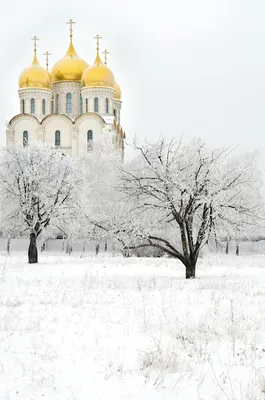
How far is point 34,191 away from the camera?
23250mm

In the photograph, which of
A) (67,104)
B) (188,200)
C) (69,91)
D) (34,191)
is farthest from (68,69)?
(188,200)

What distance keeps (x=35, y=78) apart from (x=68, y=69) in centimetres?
351

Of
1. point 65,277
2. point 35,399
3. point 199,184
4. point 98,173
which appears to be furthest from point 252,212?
point 98,173

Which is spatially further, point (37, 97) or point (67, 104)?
point (67, 104)

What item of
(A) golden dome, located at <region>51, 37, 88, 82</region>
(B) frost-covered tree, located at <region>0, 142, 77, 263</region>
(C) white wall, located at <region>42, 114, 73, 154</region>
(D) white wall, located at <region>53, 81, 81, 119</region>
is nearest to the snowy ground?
(B) frost-covered tree, located at <region>0, 142, 77, 263</region>

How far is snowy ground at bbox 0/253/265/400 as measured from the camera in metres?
5.05

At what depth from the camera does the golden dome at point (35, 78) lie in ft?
174

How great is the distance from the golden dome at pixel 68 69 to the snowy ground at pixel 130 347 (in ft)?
151

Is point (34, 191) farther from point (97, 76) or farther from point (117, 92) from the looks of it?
point (117, 92)

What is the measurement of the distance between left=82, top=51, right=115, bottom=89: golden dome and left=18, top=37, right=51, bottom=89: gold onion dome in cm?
403

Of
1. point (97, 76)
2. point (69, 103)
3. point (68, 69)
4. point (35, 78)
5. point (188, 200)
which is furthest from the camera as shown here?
point (69, 103)

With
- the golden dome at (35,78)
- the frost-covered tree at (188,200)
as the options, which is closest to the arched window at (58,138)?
the golden dome at (35,78)

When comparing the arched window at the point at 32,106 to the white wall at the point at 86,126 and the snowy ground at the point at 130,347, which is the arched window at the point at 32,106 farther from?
the snowy ground at the point at 130,347

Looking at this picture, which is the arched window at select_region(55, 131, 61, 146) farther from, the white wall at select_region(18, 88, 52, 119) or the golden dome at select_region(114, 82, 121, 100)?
the golden dome at select_region(114, 82, 121, 100)
